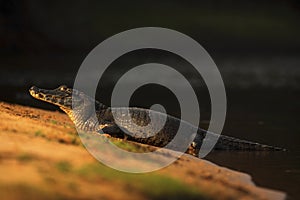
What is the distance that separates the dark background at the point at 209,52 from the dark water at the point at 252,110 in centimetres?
2

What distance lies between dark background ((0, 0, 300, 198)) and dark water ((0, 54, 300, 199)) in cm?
2

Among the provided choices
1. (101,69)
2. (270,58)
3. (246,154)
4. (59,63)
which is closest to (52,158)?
(246,154)

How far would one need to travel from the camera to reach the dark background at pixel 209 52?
1656 cm

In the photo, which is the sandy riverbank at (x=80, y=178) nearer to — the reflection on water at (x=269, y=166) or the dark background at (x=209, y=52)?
the reflection on water at (x=269, y=166)

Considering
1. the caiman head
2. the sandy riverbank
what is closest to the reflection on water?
the sandy riverbank

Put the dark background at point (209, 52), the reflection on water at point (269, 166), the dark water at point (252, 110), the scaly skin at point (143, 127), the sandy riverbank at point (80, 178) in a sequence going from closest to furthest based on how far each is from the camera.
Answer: the sandy riverbank at point (80, 178)
the reflection on water at point (269, 166)
the dark water at point (252, 110)
the scaly skin at point (143, 127)
the dark background at point (209, 52)

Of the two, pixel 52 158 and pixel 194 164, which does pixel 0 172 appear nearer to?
pixel 52 158

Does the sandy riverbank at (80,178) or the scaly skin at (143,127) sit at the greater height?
the scaly skin at (143,127)

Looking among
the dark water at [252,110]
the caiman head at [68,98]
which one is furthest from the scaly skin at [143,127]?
the dark water at [252,110]

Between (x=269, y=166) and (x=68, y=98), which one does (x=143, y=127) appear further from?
(x=269, y=166)

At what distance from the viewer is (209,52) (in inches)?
2484

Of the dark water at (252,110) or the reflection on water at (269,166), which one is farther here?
the dark water at (252,110)

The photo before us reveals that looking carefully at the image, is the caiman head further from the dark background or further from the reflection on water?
the dark background

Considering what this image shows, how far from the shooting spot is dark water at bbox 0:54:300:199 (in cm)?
1182
